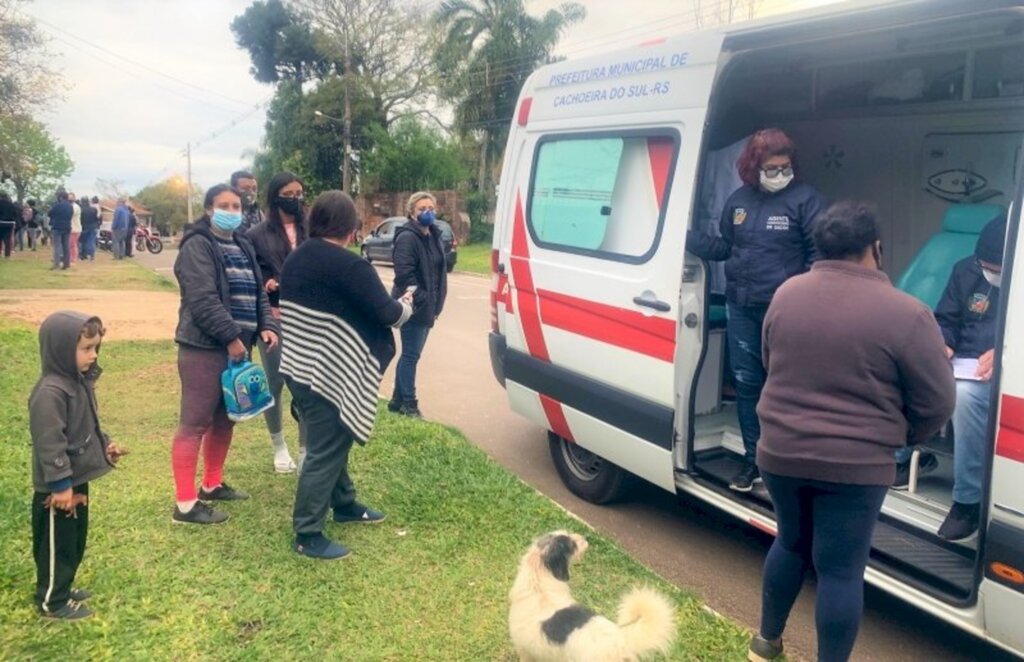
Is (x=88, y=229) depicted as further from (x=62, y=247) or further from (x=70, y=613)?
(x=70, y=613)

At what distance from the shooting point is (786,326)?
283 centimetres

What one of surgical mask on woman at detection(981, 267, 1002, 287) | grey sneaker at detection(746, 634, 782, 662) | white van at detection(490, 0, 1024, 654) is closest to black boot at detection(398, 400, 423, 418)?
white van at detection(490, 0, 1024, 654)

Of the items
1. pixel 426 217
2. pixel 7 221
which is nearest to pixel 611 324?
pixel 426 217

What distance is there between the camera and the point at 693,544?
4504 millimetres

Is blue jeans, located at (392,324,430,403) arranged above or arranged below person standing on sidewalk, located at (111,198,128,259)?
below

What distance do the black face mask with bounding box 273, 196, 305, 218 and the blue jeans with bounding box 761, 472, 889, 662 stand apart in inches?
Result: 127

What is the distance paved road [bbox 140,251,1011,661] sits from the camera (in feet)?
A: 11.6

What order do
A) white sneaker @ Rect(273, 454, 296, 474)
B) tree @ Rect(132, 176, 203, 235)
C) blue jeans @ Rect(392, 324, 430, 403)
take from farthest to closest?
tree @ Rect(132, 176, 203, 235) < blue jeans @ Rect(392, 324, 430, 403) < white sneaker @ Rect(273, 454, 296, 474)

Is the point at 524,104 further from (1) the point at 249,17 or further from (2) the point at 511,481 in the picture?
(1) the point at 249,17

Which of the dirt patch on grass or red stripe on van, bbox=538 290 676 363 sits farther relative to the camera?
the dirt patch on grass

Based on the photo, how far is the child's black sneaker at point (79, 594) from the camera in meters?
3.40

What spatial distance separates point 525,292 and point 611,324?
868 mm

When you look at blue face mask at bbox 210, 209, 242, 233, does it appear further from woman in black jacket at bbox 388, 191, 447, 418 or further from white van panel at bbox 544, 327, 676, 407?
woman in black jacket at bbox 388, 191, 447, 418

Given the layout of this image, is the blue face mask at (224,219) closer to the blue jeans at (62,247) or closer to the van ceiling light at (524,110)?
the van ceiling light at (524,110)
